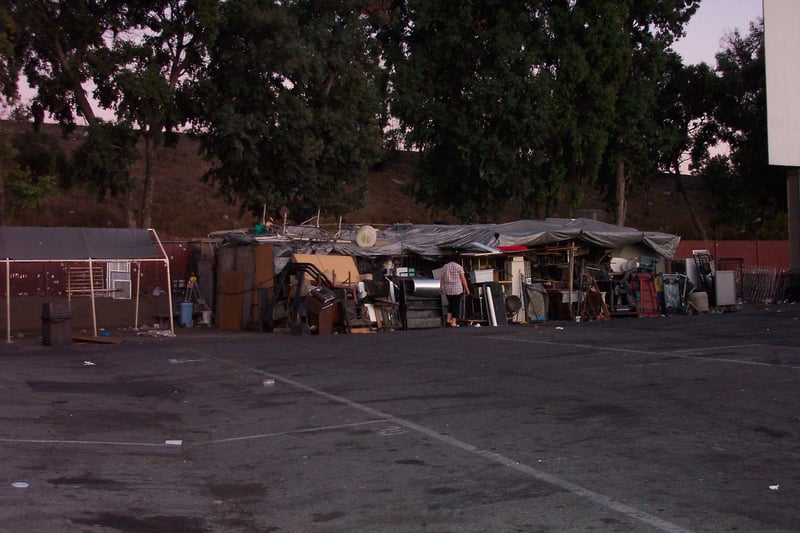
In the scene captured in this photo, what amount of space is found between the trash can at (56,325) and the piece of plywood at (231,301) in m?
6.25

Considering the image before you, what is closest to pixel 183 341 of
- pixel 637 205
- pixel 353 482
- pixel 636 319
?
pixel 636 319

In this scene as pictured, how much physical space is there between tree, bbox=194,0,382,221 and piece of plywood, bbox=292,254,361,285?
930cm

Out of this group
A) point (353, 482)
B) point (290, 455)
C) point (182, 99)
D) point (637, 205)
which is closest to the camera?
point (353, 482)

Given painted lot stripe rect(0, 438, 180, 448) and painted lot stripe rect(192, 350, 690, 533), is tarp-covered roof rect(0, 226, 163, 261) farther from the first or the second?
painted lot stripe rect(0, 438, 180, 448)

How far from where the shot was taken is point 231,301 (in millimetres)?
26516

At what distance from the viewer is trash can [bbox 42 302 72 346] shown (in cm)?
2048

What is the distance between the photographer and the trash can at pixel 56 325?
67.2 ft

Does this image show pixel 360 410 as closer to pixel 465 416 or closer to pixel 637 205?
pixel 465 416

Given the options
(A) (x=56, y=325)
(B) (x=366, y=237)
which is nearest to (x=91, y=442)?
(A) (x=56, y=325)

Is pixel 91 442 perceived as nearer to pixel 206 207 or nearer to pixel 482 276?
pixel 482 276

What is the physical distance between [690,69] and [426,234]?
26.2 meters

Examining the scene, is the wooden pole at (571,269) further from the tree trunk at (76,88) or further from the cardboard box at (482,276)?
the tree trunk at (76,88)

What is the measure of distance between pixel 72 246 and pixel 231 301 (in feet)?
19.2

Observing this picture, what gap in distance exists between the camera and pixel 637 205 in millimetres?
71375
